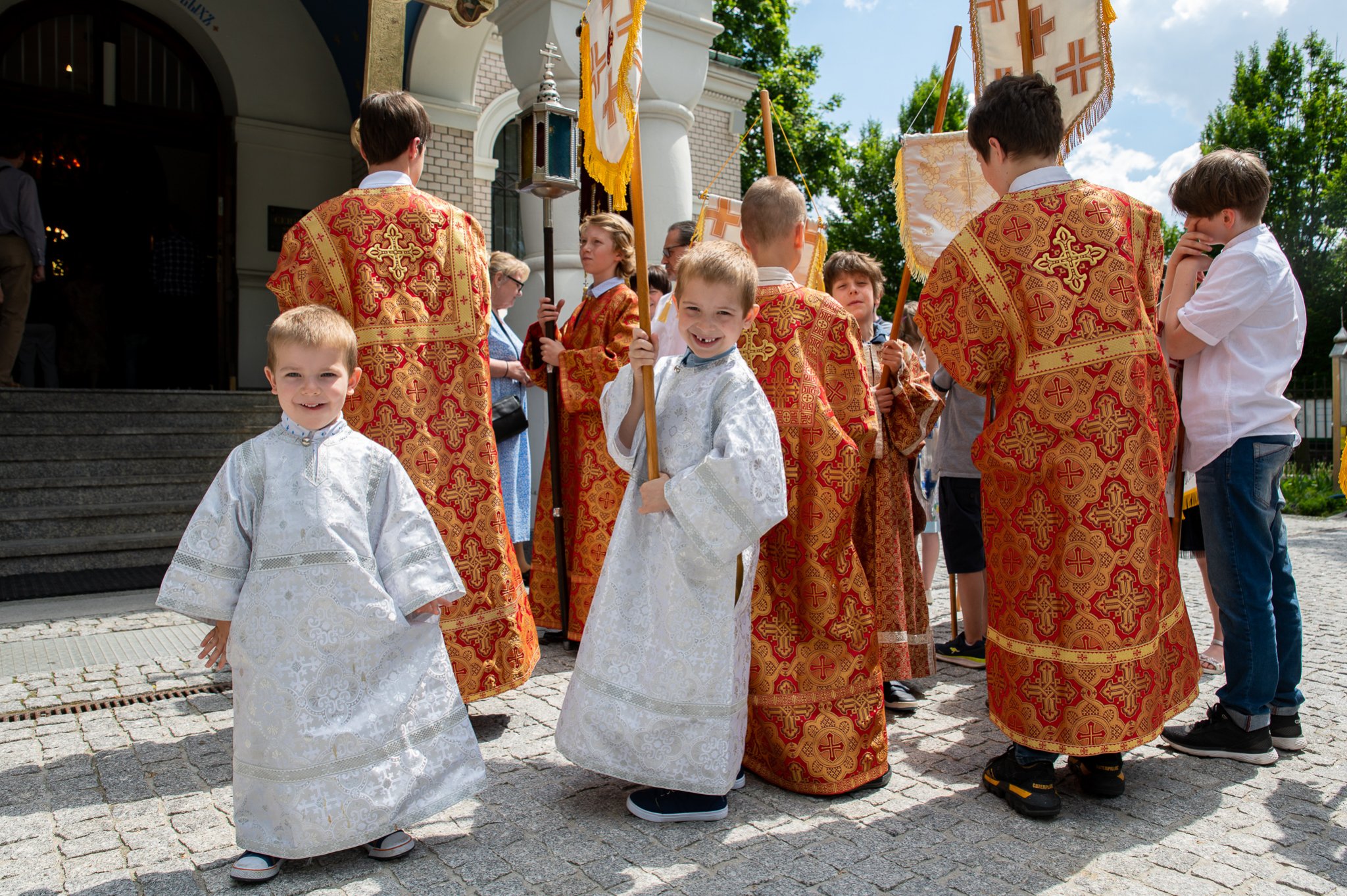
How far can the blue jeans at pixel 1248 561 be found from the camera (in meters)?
3.22

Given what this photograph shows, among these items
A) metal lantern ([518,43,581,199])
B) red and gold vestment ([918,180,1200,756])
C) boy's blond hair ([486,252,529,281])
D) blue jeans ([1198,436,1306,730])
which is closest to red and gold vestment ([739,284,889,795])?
red and gold vestment ([918,180,1200,756])

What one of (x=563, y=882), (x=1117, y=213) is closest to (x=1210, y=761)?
(x=1117, y=213)

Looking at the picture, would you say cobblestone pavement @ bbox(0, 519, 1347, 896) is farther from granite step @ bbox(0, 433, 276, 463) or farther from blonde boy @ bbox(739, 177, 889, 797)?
granite step @ bbox(0, 433, 276, 463)

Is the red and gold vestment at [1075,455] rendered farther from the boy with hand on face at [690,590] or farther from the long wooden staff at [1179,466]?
the boy with hand on face at [690,590]

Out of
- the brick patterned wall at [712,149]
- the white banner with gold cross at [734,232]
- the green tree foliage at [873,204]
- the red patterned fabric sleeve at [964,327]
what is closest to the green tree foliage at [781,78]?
the green tree foliage at [873,204]

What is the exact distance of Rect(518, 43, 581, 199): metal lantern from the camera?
5242 mm

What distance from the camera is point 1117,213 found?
2.83 m

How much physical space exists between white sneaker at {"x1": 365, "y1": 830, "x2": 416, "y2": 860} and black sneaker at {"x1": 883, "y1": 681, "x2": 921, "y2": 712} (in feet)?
6.81

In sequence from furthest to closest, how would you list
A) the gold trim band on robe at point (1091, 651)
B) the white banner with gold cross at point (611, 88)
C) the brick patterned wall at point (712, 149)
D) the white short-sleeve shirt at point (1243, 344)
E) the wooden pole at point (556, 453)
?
the brick patterned wall at point (712, 149) → the wooden pole at point (556, 453) → the white short-sleeve shirt at point (1243, 344) → the white banner with gold cross at point (611, 88) → the gold trim band on robe at point (1091, 651)

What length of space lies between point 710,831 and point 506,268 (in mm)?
3924

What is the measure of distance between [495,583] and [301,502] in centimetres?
119

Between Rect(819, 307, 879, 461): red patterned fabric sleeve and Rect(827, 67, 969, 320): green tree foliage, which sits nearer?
Rect(819, 307, 879, 461): red patterned fabric sleeve

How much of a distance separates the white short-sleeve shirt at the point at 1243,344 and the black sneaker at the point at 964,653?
160 cm

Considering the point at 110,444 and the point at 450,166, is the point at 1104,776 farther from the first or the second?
the point at 450,166
